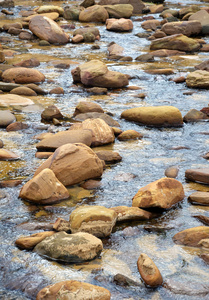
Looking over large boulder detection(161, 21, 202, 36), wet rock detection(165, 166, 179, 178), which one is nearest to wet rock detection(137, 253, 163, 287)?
wet rock detection(165, 166, 179, 178)

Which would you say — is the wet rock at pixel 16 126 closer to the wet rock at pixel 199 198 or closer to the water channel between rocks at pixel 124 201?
the water channel between rocks at pixel 124 201

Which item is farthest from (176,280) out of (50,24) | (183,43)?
(50,24)

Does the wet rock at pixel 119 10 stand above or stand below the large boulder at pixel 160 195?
below

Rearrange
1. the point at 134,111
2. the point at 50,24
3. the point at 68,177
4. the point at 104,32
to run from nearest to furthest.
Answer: the point at 68,177 < the point at 134,111 < the point at 50,24 < the point at 104,32

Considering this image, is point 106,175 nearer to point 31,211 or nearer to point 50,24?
point 31,211

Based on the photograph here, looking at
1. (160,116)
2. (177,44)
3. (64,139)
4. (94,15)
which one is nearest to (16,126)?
(64,139)

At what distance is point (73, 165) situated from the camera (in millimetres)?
4438

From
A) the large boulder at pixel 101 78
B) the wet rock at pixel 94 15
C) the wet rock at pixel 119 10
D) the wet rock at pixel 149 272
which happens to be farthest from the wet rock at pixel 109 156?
the wet rock at pixel 119 10

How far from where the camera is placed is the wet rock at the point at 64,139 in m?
5.10

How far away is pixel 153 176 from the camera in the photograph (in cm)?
466

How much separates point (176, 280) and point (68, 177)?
1.78 meters

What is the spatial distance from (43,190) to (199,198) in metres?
1.45

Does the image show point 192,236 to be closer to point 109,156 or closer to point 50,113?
point 109,156

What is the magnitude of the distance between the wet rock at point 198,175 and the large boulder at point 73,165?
94 cm
